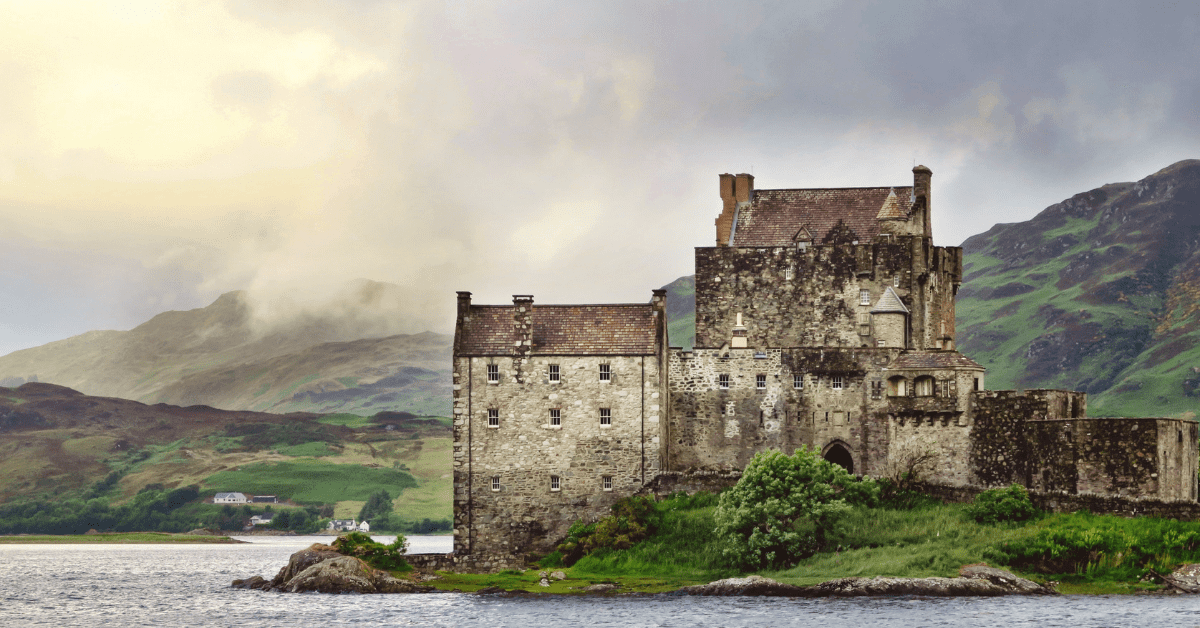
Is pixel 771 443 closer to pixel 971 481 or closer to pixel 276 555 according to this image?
pixel 971 481

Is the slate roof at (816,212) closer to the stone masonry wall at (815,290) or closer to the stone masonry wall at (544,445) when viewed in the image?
the stone masonry wall at (815,290)

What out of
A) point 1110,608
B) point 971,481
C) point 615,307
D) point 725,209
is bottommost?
point 1110,608

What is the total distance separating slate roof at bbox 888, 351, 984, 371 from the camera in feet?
262

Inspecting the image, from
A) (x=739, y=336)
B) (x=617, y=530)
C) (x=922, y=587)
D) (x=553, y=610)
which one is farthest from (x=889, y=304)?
(x=553, y=610)

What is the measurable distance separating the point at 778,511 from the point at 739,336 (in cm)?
1616

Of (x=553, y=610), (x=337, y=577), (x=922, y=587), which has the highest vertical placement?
(x=922, y=587)

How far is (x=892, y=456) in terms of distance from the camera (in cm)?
8194

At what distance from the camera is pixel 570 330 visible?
8538 cm

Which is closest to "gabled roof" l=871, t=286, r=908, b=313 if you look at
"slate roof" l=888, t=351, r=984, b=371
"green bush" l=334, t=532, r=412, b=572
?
"slate roof" l=888, t=351, r=984, b=371

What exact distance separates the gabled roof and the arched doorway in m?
9.57

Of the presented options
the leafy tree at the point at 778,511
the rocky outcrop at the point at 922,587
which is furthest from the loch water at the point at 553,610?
the leafy tree at the point at 778,511

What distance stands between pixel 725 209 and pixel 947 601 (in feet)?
→ 125

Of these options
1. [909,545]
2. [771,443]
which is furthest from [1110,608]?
[771,443]

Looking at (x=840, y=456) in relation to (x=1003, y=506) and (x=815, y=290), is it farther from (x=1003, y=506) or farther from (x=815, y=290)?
(x=1003, y=506)
